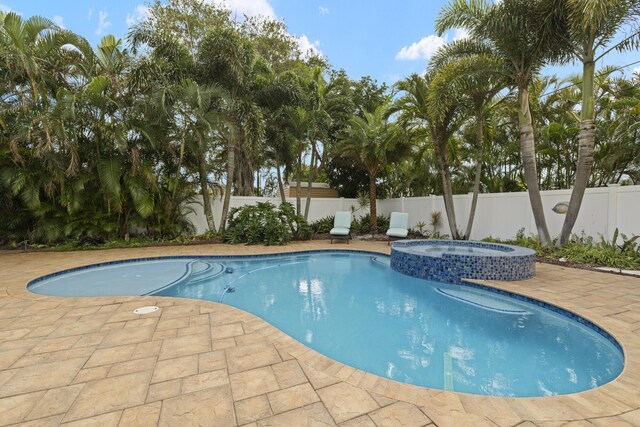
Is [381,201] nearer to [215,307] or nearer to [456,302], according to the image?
[456,302]

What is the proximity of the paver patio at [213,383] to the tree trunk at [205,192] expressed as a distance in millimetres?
7186

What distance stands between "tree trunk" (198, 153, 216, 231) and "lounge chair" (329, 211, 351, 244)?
4513mm

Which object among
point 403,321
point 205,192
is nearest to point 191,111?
point 205,192

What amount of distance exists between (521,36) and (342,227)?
759 centimetres

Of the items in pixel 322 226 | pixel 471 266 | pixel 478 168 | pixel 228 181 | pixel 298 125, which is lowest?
pixel 471 266

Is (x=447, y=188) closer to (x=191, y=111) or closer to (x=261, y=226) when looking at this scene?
(x=261, y=226)

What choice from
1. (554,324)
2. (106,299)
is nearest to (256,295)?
(106,299)

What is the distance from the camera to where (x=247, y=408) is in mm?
2094

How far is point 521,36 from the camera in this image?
756cm

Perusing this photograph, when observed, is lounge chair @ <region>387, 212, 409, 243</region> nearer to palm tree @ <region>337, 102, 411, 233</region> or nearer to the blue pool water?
palm tree @ <region>337, 102, 411, 233</region>

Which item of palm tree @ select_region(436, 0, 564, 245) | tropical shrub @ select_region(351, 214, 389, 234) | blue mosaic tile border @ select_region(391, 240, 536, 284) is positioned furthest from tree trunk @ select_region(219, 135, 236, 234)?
palm tree @ select_region(436, 0, 564, 245)

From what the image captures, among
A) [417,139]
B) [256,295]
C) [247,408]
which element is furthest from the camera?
[417,139]

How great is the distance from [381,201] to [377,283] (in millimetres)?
9027

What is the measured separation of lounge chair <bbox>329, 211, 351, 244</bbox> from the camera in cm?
1118
